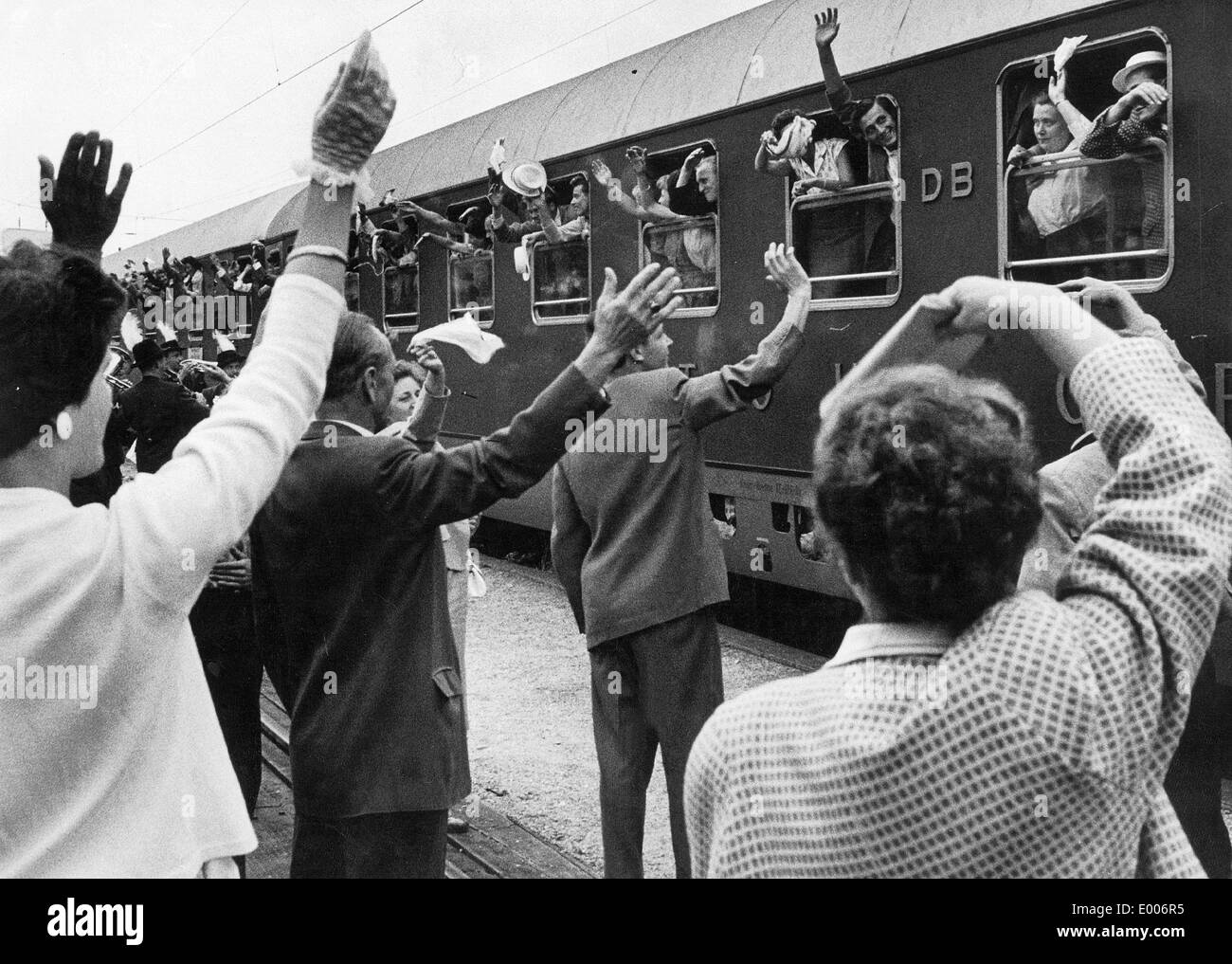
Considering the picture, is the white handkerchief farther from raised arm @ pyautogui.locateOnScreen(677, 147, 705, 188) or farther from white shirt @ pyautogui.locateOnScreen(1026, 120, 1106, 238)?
white shirt @ pyautogui.locateOnScreen(1026, 120, 1106, 238)

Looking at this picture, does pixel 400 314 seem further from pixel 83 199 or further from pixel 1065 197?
pixel 83 199

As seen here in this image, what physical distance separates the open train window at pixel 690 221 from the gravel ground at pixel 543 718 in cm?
209

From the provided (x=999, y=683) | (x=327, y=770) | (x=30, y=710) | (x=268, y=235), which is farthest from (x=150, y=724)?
(x=268, y=235)

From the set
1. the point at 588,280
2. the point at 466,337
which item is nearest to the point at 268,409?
the point at 466,337

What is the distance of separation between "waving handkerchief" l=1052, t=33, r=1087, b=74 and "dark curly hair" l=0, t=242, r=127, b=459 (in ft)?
13.9

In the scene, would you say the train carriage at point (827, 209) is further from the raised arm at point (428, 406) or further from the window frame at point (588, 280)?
the raised arm at point (428, 406)

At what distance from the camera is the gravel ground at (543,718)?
16.2 feet

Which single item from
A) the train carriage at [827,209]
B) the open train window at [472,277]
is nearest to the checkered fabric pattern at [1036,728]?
the train carriage at [827,209]

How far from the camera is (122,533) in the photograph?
1.39m

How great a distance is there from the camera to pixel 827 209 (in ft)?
20.9

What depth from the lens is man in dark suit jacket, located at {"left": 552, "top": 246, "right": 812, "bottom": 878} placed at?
3.83 m

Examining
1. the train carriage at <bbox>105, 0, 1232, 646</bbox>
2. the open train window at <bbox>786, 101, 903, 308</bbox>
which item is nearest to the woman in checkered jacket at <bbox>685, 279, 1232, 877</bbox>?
the train carriage at <bbox>105, 0, 1232, 646</bbox>

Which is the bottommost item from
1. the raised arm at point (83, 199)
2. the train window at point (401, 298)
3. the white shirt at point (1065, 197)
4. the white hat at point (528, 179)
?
the raised arm at point (83, 199)

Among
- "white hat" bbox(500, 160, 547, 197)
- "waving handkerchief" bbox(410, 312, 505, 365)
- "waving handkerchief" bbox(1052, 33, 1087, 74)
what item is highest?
"white hat" bbox(500, 160, 547, 197)
